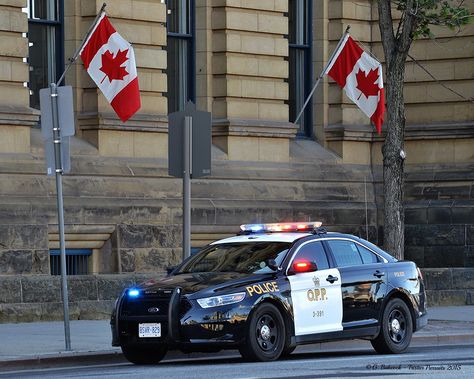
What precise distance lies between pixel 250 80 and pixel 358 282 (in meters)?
12.5

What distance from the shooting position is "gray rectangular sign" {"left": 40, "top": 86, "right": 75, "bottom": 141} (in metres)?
20.1

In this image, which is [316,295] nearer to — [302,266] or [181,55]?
[302,266]

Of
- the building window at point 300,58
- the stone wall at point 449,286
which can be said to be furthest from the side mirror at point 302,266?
the building window at point 300,58

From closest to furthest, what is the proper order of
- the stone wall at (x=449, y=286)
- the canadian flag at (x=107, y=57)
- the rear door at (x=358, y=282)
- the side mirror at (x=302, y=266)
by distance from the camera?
the side mirror at (x=302, y=266) < the rear door at (x=358, y=282) < the canadian flag at (x=107, y=57) < the stone wall at (x=449, y=286)

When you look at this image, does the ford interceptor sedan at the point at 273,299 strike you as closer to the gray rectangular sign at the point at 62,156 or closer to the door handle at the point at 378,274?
the door handle at the point at 378,274

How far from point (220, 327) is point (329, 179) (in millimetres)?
14996

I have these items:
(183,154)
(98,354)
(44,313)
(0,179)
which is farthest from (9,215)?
(98,354)

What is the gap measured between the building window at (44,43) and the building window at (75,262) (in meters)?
2.73

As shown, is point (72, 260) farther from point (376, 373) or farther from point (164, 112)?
point (376, 373)

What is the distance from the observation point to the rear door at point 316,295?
19.1m

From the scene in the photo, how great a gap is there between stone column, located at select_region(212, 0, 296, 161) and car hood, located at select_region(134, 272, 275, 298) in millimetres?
12288

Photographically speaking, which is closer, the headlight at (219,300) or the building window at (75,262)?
the headlight at (219,300)

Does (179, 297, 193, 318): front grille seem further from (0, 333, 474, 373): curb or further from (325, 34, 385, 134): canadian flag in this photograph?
(325, 34, 385, 134): canadian flag

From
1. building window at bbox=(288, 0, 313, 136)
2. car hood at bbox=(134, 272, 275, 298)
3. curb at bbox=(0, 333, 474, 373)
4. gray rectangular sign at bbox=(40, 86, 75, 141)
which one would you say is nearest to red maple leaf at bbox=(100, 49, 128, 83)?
gray rectangular sign at bbox=(40, 86, 75, 141)
